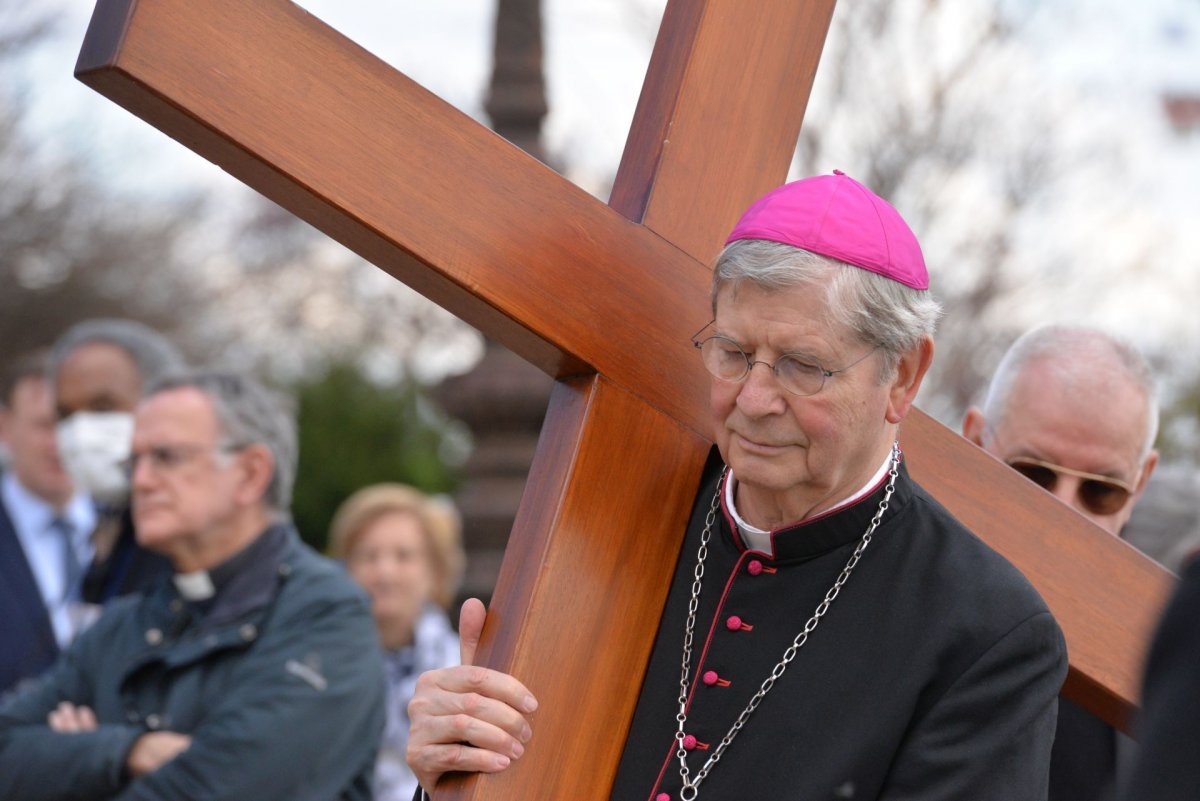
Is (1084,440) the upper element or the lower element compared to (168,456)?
upper

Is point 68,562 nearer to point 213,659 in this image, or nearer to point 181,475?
point 181,475

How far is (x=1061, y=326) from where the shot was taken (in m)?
3.27

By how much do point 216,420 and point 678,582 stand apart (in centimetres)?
196

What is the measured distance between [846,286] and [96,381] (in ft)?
11.9

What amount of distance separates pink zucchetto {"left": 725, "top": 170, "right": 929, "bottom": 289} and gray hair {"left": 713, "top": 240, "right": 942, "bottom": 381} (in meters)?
0.01

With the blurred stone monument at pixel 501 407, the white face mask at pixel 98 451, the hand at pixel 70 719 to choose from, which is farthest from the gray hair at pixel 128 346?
the blurred stone monument at pixel 501 407

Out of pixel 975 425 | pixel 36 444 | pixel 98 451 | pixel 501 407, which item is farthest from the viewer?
→ pixel 501 407

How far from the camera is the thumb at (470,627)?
92.6 inches

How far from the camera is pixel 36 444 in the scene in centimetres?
568

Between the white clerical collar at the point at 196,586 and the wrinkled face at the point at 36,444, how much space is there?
5.76 feet

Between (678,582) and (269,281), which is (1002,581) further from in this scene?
(269,281)

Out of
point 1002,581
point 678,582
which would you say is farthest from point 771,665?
point 1002,581

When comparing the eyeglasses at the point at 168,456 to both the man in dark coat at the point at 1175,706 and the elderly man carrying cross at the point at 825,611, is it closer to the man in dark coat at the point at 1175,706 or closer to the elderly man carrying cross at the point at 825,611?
the elderly man carrying cross at the point at 825,611

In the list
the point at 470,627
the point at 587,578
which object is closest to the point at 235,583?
the point at 470,627
